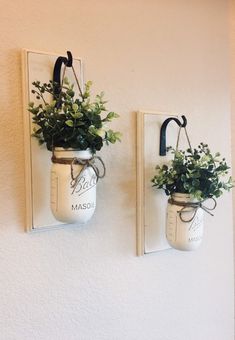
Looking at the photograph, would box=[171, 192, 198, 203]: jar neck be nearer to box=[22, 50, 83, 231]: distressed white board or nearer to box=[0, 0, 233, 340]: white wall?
box=[0, 0, 233, 340]: white wall

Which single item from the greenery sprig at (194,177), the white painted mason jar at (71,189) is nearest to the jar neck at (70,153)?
the white painted mason jar at (71,189)

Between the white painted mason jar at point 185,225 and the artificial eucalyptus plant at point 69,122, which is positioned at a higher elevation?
the artificial eucalyptus plant at point 69,122

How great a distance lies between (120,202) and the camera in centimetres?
87

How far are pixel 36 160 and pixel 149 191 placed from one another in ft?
1.15

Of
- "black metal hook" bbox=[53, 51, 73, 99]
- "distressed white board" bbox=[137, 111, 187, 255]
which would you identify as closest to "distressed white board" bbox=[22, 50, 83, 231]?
"black metal hook" bbox=[53, 51, 73, 99]

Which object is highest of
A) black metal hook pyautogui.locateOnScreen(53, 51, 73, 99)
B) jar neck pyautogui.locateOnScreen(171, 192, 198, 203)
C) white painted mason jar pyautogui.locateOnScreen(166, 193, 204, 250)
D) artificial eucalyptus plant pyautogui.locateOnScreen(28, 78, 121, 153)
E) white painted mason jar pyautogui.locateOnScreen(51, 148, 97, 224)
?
black metal hook pyautogui.locateOnScreen(53, 51, 73, 99)

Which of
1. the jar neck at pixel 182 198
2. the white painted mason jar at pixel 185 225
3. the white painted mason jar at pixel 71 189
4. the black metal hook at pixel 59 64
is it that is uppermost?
the black metal hook at pixel 59 64

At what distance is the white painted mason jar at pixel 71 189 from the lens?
0.66 metres

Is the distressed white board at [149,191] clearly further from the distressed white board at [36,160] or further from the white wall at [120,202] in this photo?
the distressed white board at [36,160]

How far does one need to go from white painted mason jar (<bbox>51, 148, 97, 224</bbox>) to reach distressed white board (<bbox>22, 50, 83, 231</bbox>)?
0.18 ft

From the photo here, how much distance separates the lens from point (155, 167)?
3.04ft

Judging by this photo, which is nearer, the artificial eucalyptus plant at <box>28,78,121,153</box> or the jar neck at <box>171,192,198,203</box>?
the artificial eucalyptus plant at <box>28,78,121,153</box>

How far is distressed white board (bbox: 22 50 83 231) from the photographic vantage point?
71 cm

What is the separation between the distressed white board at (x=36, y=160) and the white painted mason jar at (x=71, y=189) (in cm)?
6
